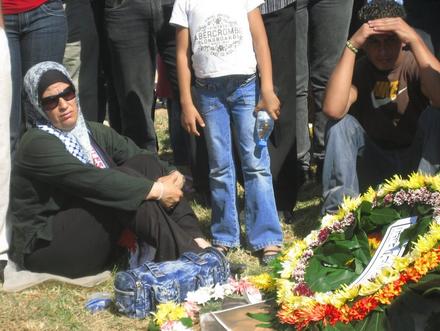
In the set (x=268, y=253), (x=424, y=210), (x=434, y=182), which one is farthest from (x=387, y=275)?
(x=268, y=253)

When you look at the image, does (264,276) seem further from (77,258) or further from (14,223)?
(14,223)

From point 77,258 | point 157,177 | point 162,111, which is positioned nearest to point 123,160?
point 157,177

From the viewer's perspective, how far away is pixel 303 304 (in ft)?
10.7

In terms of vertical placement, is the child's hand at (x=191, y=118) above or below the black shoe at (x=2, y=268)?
above

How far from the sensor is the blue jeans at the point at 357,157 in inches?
176

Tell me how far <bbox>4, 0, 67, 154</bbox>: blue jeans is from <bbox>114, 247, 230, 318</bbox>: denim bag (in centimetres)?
123

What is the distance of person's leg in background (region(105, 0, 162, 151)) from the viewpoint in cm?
501

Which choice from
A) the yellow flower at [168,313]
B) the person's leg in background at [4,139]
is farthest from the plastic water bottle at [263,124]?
the person's leg in background at [4,139]

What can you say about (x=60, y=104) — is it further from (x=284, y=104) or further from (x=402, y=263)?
(x=402, y=263)

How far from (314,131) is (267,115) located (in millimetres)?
1429

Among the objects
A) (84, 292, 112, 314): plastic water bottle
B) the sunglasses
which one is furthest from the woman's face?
(84, 292, 112, 314): plastic water bottle

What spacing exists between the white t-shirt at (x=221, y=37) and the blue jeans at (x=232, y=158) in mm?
71

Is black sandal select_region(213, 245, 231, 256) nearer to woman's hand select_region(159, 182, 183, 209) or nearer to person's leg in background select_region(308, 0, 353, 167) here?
woman's hand select_region(159, 182, 183, 209)

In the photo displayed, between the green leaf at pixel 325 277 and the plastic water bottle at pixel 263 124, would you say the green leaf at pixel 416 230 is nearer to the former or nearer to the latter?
the green leaf at pixel 325 277
